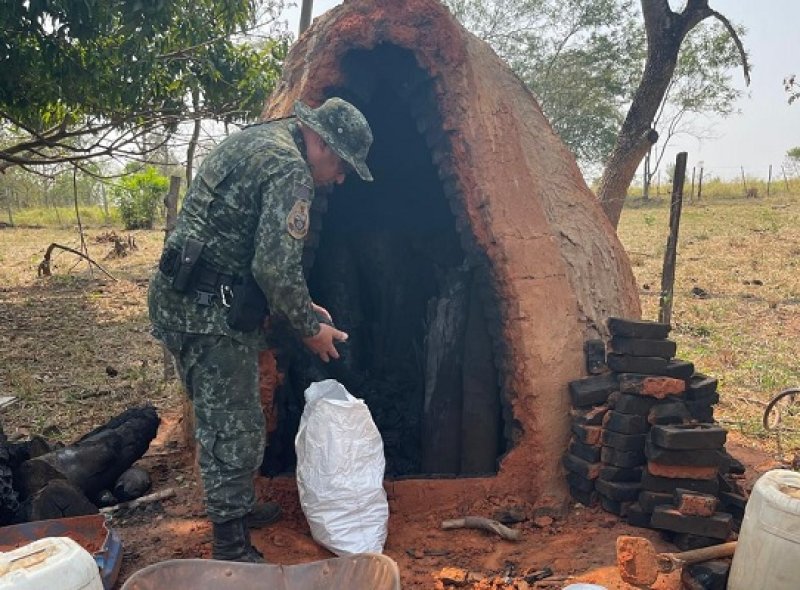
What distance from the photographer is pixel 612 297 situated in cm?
409

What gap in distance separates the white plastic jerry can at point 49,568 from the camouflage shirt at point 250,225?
1.30 m

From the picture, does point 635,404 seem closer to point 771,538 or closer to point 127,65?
point 771,538

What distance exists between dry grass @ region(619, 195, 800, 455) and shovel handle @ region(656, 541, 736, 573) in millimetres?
1978

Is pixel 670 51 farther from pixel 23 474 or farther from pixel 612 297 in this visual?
pixel 23 474

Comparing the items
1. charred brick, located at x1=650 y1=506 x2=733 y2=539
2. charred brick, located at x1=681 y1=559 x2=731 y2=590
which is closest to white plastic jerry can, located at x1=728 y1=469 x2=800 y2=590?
charred brick, located at x1=681 y1=559 x2=731 y2=590

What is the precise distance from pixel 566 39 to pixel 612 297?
18.4 meters

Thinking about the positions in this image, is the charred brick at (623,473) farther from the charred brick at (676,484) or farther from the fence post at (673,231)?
the fence post at (673,231)

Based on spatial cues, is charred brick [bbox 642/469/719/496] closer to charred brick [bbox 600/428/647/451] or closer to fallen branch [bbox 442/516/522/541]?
charred brick [bbox 600/428/647/451]

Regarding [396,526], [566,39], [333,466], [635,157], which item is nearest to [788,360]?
[635,157]

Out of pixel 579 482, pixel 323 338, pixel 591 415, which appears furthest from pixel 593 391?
pixel 323 338

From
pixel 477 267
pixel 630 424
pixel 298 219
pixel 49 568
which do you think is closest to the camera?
pixel 49 568

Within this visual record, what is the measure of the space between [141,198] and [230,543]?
54.4 feet

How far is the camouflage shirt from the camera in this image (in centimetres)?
277

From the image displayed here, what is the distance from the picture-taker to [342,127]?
3.03 m
